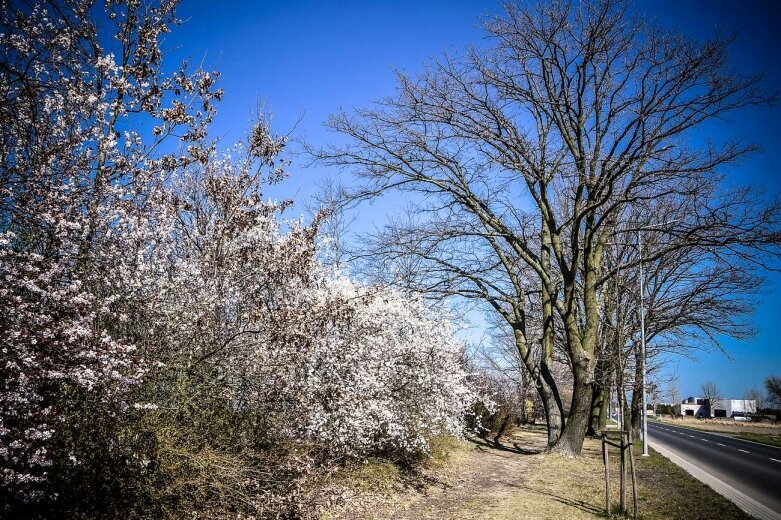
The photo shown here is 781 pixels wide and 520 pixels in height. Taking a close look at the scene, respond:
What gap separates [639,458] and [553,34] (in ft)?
45.8

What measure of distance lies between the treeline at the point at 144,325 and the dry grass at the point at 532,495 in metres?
1.49

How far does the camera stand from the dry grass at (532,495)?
765 cm

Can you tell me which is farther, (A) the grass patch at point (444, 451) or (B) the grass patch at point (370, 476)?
(A) the grass patch at point (444, 451)

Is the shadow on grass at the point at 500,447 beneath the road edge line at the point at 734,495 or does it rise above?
beneath

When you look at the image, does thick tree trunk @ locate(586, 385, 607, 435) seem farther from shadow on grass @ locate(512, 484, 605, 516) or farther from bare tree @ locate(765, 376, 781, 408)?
bare tree @ locate(765, 376, 781, 408)

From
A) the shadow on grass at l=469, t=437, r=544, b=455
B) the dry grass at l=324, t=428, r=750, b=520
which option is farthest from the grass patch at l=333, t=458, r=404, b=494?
the shadow on grass at l=469, t=437, r=544, b=455

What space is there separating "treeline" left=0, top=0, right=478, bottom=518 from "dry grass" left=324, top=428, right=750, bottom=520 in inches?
58.6

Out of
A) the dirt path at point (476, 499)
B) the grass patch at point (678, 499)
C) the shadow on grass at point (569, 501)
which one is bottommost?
the dirt path at point (476, 499)

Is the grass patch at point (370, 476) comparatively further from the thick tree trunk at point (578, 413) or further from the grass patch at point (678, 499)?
the thick tree trunk at point (578, 413)

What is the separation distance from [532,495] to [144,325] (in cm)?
766

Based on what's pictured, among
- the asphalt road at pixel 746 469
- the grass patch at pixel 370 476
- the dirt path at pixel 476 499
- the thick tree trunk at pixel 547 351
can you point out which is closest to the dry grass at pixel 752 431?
the asphalt road at pixel 746 469

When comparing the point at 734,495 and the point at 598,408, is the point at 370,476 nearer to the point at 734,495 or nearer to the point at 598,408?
the point at 734,495

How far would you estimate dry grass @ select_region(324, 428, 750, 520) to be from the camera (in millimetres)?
7652

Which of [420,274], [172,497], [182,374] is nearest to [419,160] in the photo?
[420,274]
